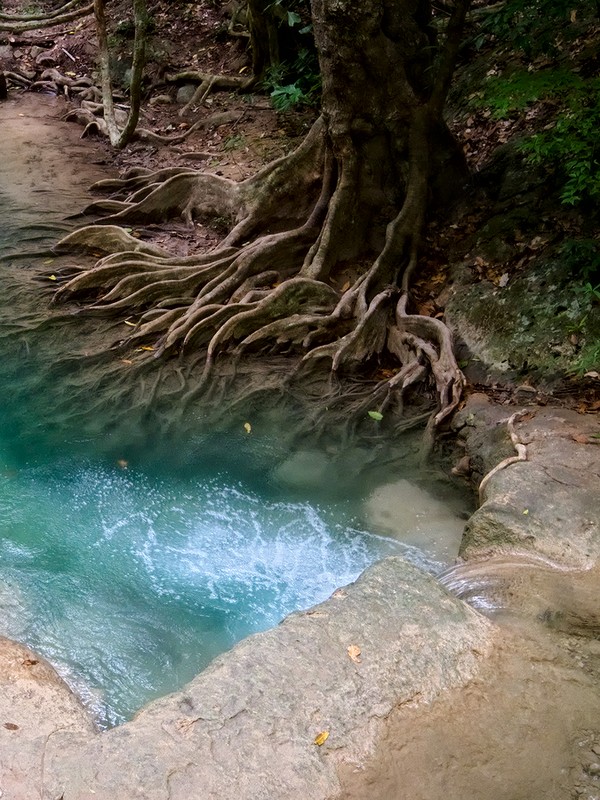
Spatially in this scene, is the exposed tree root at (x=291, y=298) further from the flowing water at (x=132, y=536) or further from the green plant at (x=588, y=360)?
the green plant at (x=588, y=360)

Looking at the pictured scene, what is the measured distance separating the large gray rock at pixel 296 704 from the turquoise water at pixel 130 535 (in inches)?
35.9

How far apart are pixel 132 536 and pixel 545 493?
7.75 feet

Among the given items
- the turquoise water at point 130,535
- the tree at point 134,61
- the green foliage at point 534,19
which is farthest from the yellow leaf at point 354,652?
the tree at point 134,61

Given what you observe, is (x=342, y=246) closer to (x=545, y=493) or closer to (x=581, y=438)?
(x=581, y=438)

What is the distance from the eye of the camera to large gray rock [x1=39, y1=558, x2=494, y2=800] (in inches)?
90.7

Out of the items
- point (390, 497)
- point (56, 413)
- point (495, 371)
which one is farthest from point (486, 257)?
point (56, 413)

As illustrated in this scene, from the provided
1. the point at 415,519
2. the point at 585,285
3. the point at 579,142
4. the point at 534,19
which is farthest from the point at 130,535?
the point at 534,19

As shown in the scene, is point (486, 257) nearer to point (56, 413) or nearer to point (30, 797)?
point (56, 413)

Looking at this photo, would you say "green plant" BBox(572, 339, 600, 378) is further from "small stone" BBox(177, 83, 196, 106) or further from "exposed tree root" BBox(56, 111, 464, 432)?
"small stone" BBox(177, 83, 196, 106)

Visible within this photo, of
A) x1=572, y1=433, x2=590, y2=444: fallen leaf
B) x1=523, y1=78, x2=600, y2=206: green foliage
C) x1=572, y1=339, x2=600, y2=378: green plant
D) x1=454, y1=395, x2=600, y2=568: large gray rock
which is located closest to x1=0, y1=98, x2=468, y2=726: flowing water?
x1=454, y1=395, x2=600, y2=568: large gray rock

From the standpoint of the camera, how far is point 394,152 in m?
6.10

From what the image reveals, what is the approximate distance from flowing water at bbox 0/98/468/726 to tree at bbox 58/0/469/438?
0.77 metres

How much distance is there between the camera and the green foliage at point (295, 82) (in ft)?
26.8

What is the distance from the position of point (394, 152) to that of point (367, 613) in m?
4.27
